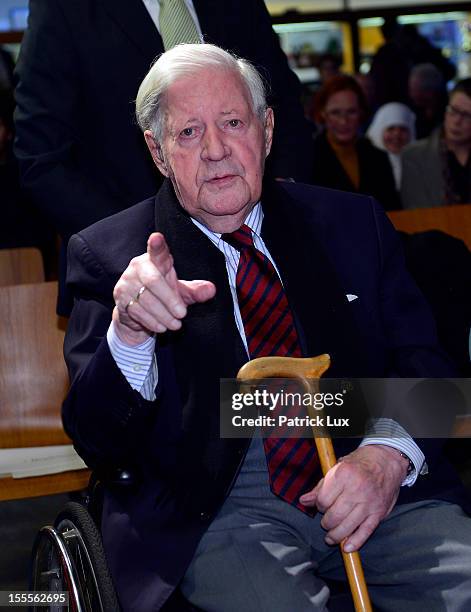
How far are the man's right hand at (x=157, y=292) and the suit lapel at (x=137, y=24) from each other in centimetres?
133

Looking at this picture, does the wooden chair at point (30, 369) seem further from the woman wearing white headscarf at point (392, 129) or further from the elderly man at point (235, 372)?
the woman wearing white headscarf at point (392, 129)

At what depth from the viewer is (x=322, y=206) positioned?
7.32 feet

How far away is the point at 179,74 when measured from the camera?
2.03 metres

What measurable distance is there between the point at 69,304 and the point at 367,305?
27.1 inches

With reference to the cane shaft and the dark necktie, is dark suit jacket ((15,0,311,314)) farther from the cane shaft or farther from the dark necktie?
the cane shaft

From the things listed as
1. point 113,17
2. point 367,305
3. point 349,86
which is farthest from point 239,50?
point 349,86

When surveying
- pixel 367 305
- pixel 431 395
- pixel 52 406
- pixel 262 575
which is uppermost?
pixel 367 305

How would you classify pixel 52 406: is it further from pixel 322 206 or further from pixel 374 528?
pixel 374 528

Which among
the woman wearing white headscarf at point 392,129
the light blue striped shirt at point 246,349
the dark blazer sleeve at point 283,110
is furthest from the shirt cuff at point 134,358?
the woman wearing white headscarf at point 392,129

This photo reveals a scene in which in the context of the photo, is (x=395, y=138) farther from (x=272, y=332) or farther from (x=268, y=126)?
(x=272, y=332)

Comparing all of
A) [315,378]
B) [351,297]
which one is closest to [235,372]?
[315,378]

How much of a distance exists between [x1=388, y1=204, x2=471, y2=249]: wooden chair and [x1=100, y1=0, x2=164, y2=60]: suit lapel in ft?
3.95

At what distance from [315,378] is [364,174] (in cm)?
395

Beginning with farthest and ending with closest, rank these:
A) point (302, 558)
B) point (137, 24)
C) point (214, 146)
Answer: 1. point (137, 24)
2. point (214, 146)
3. point (302, 558)
